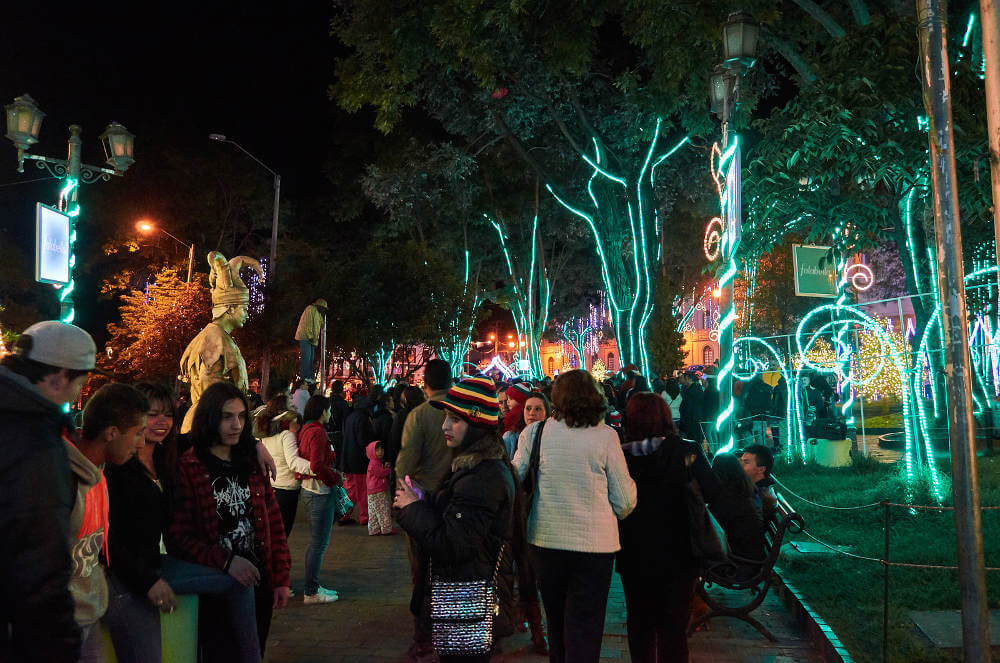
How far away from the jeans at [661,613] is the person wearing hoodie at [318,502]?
311 cm

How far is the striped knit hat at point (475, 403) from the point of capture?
3574 mm

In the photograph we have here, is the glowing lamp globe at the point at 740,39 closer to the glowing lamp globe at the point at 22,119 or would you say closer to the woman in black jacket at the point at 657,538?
the woman in black jacket at the point at 657,538

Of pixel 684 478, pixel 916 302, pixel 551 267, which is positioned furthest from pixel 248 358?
pixel 684 478

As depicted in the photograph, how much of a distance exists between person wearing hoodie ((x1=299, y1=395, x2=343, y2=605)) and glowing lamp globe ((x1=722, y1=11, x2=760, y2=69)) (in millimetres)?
5711

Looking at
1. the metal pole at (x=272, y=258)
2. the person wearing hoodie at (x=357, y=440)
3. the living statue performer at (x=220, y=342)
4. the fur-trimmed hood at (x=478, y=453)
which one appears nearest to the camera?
the fur-trimmed hood at (x=478, y=453)

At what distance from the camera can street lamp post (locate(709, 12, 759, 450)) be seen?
8586 millimetres

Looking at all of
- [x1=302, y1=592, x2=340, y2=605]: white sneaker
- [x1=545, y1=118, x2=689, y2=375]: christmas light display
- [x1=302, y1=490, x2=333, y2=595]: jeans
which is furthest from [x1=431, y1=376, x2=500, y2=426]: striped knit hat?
[x1=545, y1=118, x2=689, y2=375]: christmas light display

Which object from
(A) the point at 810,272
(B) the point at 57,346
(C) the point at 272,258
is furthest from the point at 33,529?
(C) the point at 272,258

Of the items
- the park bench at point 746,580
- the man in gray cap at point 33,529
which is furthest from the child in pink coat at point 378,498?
the man in gray cap at point 33,529

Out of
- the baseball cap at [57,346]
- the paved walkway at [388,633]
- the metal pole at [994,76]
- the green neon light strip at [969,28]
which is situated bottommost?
the paved walkway at [388,633]

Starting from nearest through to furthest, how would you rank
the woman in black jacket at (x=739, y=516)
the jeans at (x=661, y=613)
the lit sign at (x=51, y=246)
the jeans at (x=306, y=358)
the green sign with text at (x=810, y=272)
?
the jeans at (x=661, y=613) → the woman in black jacket at (x=739, y=516) → the lit sign at (x=51, y=246) → the green sign with text at (x=810, y=272) → the jeans at (x=306, y=358)

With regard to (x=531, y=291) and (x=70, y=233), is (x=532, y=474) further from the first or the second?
(x=531, y=291)

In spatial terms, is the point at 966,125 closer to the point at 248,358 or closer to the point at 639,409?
the point at 639,409

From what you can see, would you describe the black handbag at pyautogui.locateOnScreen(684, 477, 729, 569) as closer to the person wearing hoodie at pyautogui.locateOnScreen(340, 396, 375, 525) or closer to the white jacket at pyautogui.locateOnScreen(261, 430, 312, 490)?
the white jacket at pyautogui.locateOnScreen(261, 430, 312, 490)
